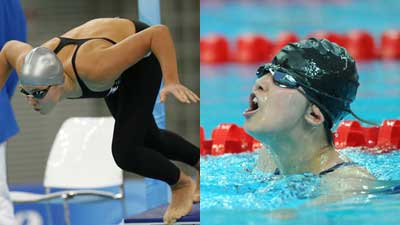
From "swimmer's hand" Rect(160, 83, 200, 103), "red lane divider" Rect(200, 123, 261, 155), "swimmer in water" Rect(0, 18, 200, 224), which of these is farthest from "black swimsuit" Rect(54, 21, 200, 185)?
"red lane divider" Rect(200, 123, 261, 155)

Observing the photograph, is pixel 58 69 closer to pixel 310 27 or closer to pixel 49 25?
pixel 310 27

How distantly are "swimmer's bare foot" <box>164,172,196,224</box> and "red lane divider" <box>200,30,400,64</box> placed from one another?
1.13 feet

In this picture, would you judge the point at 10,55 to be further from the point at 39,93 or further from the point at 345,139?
the point at 345,139

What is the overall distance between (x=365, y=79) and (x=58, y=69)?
105 cm

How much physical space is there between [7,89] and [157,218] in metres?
0.56

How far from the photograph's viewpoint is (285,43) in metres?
2.46

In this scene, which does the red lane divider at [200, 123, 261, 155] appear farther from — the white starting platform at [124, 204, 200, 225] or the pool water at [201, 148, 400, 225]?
the white starting platform at [124, 204, 200, 225]

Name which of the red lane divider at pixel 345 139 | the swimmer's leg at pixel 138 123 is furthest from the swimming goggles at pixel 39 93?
the red lane divider at pixel 345 139

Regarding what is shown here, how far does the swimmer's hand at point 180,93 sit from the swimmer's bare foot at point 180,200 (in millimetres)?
365

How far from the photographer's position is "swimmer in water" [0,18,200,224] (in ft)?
6.37

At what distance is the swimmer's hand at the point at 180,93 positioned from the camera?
182 centimetres

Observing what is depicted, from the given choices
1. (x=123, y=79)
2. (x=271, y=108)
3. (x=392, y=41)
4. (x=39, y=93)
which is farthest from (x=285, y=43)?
(x=39, y=93)

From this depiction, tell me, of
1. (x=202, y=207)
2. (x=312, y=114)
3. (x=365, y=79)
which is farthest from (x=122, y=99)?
(x=365, y=79)

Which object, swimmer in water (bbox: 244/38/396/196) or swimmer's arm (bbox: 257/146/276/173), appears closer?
swimmer in water (bbox: 244/38/396/196)
